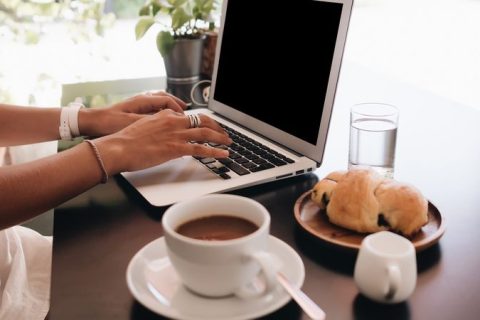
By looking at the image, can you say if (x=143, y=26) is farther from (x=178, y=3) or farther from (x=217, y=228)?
(x=217, y=228)

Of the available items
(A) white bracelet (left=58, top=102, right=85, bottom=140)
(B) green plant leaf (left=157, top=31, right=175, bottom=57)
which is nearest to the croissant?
(A) white bracelet (left=58, top=102, right=85, bottom=140)

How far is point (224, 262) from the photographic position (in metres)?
0.51

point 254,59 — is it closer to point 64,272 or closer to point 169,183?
point 169,183

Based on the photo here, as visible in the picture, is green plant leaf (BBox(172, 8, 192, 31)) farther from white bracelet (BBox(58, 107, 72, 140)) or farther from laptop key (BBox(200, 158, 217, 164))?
laptop key (BBox(200, 158, 217, 164))

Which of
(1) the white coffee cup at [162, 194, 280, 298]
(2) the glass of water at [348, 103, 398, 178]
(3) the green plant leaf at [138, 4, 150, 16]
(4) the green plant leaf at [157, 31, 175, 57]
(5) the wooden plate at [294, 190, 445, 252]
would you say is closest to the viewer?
(1) the white coffee cup at [162, 194, 280, 298]

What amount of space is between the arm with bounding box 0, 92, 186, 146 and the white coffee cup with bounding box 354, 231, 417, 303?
63 cm

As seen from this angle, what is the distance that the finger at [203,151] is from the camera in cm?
89

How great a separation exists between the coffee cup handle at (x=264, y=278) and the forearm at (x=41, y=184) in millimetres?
353

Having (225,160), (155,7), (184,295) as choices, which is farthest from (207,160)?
(155,7)

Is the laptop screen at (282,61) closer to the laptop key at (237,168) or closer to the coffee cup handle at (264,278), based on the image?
the laptop key at (237,168)

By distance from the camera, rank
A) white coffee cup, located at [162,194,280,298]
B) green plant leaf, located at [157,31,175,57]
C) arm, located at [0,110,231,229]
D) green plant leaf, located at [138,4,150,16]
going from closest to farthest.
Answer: white coffee cup, located at [162,194,280,298] < arm, located at [0,110,231,229] < green plant leaf, located at [157,31,175,57] < green plant leaf, located at [138,4,150,16]

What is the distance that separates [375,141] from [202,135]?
0.29m

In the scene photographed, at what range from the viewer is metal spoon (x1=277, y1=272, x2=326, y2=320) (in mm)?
515

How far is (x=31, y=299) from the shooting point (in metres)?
0.92
